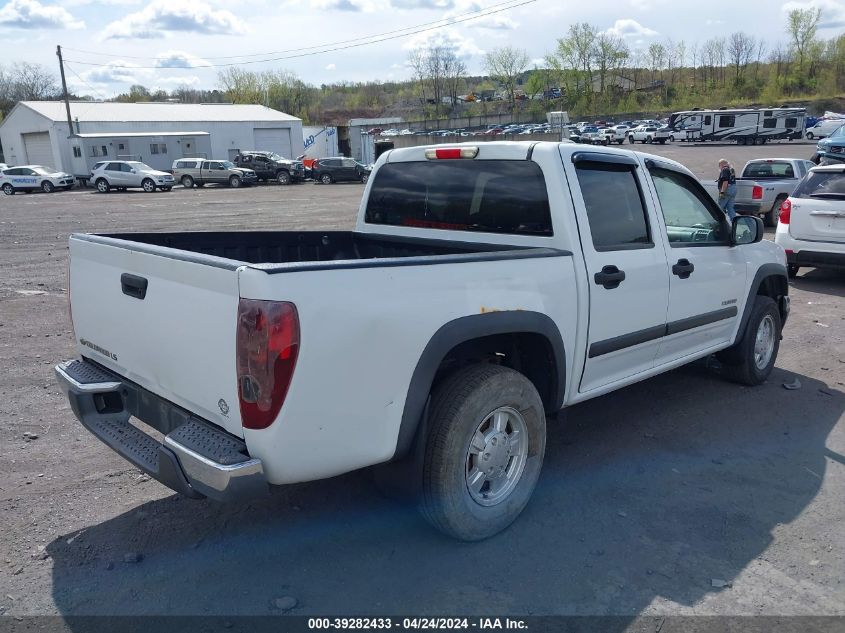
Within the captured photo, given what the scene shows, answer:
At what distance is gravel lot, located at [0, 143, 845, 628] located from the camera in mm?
3021

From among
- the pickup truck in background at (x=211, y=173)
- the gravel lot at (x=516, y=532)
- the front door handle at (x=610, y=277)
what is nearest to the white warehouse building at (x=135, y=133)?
the pickup truck in background at (x=211, y=173)

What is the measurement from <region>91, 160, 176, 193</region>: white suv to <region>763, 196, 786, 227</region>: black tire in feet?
101

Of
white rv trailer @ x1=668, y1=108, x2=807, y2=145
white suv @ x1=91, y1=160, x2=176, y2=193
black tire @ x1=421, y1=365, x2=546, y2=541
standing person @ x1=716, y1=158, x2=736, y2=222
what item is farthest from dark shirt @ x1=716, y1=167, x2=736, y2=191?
white rv trailer @ x1=668, y1=108, x2=807, y2=145

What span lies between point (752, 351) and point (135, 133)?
53018 mm

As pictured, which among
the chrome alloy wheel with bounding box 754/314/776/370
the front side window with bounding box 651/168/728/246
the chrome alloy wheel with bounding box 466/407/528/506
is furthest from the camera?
the chrome alloy wheel with bounding box 754/314/776/370

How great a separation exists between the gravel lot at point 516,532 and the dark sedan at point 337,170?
3852 centimetres

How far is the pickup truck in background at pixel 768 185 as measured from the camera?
16312mm

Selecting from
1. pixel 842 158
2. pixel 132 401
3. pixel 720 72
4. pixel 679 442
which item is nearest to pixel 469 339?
pixel 132 401

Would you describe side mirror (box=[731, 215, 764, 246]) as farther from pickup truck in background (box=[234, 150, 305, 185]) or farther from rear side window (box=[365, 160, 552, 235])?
pickup truck in background (box=[234, 150, 305, 185])

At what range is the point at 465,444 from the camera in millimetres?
3221

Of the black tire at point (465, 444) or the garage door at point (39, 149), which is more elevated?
the garage door at point (39, 149)

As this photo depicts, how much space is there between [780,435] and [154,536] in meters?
4.14

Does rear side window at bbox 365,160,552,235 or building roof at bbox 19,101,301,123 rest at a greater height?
Result: building roof at bbox 19,101,301,123

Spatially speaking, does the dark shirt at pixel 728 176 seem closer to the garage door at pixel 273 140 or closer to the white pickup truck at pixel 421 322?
the white pickup truck at pixel 421 322
